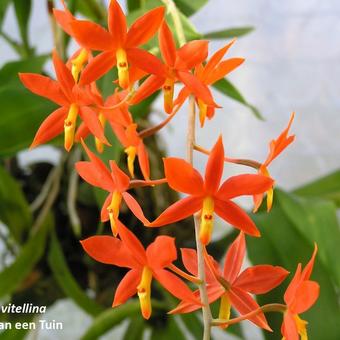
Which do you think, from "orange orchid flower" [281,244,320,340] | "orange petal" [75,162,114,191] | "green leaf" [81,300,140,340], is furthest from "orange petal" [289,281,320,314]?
"green leaf" [81,300,140,340]

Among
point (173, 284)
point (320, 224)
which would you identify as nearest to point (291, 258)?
point (320, 224)

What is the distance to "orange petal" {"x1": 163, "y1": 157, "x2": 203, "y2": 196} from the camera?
232 mm

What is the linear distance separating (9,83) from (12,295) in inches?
11.3

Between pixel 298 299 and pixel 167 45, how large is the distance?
0.12m

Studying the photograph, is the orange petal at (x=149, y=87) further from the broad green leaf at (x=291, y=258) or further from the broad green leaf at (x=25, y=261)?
the broad green leaf at (x=25, y=261)

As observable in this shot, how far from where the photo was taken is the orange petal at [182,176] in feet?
0.76

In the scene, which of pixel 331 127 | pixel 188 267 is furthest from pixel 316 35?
pixel 188 267

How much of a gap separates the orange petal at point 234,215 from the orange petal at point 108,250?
4 centimetres

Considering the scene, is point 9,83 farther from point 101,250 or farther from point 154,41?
point 101,250

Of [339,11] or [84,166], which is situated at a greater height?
[84,166]

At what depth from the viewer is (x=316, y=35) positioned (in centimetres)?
114

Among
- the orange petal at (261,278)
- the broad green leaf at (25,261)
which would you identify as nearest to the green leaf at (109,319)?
the broad green leaf at (25,261)

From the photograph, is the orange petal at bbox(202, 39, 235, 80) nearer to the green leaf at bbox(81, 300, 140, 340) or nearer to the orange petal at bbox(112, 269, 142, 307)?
the orange petal at bbox(112, 269, 142, 307)

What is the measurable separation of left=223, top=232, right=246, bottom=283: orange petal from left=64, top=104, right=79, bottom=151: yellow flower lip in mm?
95
